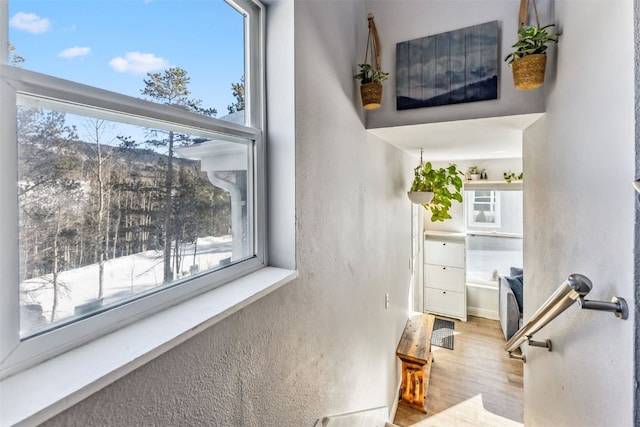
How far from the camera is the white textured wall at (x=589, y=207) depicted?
0.76 meters

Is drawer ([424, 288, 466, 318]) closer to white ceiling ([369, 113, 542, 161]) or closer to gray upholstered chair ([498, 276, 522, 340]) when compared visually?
gray upholstered chair ([498, 276, 522, 340])

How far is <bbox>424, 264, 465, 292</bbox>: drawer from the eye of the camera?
4.41 metres

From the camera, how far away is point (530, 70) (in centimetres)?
131

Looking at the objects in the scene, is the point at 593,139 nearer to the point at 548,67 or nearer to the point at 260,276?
the point at 548,67


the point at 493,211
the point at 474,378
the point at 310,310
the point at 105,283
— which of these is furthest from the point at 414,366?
the point at 493,211

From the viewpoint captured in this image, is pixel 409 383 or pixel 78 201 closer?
pixel 78 201

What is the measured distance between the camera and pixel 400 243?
2934 millimetres

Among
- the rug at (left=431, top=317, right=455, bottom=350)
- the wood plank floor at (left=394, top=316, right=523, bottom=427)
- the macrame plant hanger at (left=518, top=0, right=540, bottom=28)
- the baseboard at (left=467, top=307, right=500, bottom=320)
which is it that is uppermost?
the macrame plant hanger at (left=518, top=0, right=540, bottom=28)

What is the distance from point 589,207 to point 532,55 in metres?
0.76

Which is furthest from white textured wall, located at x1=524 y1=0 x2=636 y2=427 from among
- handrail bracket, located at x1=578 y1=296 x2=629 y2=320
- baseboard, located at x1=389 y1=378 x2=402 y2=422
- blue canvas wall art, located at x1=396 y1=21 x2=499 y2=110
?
baseboard, located at x1=389 y1=378 x2=402 y2=422

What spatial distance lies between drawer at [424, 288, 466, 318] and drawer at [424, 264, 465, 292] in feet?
0.27

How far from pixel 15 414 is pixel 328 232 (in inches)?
41.3

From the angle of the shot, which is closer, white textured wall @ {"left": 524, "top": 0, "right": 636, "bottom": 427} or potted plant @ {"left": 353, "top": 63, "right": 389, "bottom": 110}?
white textured wall @ {"left": 524, "top": 0, "right": 636, "bottom": 427}

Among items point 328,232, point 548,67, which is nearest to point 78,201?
point 328,232
